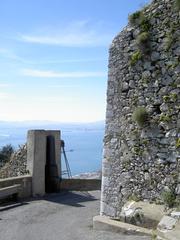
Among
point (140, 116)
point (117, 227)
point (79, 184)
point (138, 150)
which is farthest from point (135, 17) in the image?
point (79, 184)

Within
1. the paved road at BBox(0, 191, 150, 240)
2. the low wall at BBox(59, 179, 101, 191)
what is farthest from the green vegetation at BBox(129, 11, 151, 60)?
the low wall at BBox(59, 179, 101, 191)

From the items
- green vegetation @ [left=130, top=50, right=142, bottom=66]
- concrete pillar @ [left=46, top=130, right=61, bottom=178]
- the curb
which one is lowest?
the curb

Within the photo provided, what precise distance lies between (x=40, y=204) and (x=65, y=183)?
3793mm

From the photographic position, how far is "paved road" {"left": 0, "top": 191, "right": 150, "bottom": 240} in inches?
364

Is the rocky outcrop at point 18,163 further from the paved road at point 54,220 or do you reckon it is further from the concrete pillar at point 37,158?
the paved road at point 54,220

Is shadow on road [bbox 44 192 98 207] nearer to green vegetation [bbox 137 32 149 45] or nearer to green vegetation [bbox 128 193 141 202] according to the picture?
green vegetation [bbox 128 193 141 202]

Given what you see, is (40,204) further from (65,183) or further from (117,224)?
(117,224)

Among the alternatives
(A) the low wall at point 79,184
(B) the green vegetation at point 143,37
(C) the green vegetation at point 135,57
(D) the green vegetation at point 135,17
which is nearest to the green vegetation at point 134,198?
(C) the green vegetation at point 135,57

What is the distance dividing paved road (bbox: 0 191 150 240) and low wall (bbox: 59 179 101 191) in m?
1.58

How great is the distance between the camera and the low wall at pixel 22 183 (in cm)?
1463

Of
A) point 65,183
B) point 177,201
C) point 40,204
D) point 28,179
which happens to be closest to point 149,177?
point 177,201

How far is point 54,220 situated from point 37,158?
486cm

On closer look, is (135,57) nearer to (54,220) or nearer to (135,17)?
(135,17)

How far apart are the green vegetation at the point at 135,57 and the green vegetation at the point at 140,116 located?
1.17m
